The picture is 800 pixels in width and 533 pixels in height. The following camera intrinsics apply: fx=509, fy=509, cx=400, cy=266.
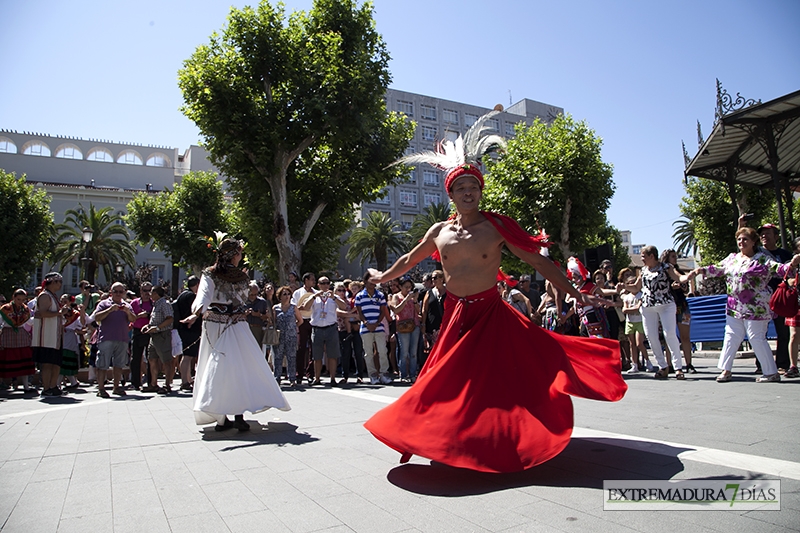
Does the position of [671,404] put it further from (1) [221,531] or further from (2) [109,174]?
(2) [109,174]

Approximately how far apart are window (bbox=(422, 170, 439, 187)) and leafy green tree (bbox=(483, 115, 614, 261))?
36332 millimetres

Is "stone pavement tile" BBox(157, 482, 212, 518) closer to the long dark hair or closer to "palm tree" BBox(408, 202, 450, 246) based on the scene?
the long dark hair

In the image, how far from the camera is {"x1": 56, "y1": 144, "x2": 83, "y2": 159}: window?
57147 millimetres

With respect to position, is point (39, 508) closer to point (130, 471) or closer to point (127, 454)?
point (130, 471)

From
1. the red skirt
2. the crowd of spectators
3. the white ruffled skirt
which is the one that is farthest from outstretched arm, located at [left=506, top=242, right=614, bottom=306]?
the crowd of spectators

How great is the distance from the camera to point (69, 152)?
189 ft

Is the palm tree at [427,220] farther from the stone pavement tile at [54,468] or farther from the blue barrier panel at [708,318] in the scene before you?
the stone pavement tile at [54,468]

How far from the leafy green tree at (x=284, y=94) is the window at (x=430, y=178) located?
42.0 meters

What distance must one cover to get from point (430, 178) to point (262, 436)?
Answer: 58.5m

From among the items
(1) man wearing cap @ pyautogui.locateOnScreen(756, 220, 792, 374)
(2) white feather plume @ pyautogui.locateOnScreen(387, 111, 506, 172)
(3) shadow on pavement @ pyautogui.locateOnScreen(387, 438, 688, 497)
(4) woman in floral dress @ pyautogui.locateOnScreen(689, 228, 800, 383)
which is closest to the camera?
(3) shadow on pavement @ pyautogui.locateOnScreen(387, 438, 688, 497)

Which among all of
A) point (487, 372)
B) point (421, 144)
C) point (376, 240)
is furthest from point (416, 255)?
point (421, 144)

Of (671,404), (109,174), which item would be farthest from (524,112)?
(671,404)

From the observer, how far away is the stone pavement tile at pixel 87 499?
9.71 ft

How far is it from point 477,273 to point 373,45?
1737 centimetres
